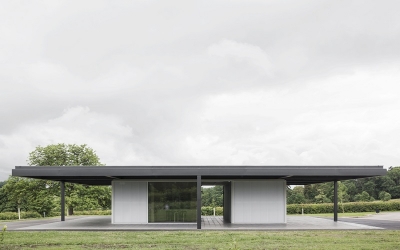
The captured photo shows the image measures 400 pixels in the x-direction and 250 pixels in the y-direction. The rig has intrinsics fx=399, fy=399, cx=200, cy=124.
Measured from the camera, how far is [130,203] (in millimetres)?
23156

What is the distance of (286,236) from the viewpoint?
16.8m

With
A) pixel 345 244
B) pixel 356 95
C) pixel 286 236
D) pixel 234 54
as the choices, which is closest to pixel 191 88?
pixel 234 54

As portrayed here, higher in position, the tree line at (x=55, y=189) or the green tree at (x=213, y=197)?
the tree line at (x=55, y=189)

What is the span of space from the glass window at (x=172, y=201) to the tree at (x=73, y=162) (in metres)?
16.7

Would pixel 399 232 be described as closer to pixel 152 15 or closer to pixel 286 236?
pixel 286 236

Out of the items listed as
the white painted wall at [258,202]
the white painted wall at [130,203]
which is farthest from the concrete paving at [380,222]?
the white painted wall at [130,203]

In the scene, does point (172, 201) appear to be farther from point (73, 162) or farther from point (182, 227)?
point (73, 162)

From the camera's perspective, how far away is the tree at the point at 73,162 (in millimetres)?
38406

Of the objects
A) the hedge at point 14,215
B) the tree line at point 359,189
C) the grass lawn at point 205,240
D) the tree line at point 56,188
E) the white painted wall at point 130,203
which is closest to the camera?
the grass lawn at point 205,240

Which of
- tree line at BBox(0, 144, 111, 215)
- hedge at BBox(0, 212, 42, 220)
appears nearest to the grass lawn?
hedge at BBox(0, 212, 42, 220)

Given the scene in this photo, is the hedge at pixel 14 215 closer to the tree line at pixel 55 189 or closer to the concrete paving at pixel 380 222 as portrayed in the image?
the tree line at pixel 55 189

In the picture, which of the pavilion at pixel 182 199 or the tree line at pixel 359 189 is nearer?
the pavilion at pixel 182 199

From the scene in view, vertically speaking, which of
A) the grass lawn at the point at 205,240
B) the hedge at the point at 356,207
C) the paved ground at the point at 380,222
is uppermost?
the grass lawn at the point at 205,240

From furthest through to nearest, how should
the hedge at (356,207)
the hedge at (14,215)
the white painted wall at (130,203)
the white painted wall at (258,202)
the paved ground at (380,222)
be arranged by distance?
the hedge at (356,207) < the hedge at (14,215) < the white painted wall at (258,202) < the white painted wall at (130,203) < the paved ground at (380,222)
